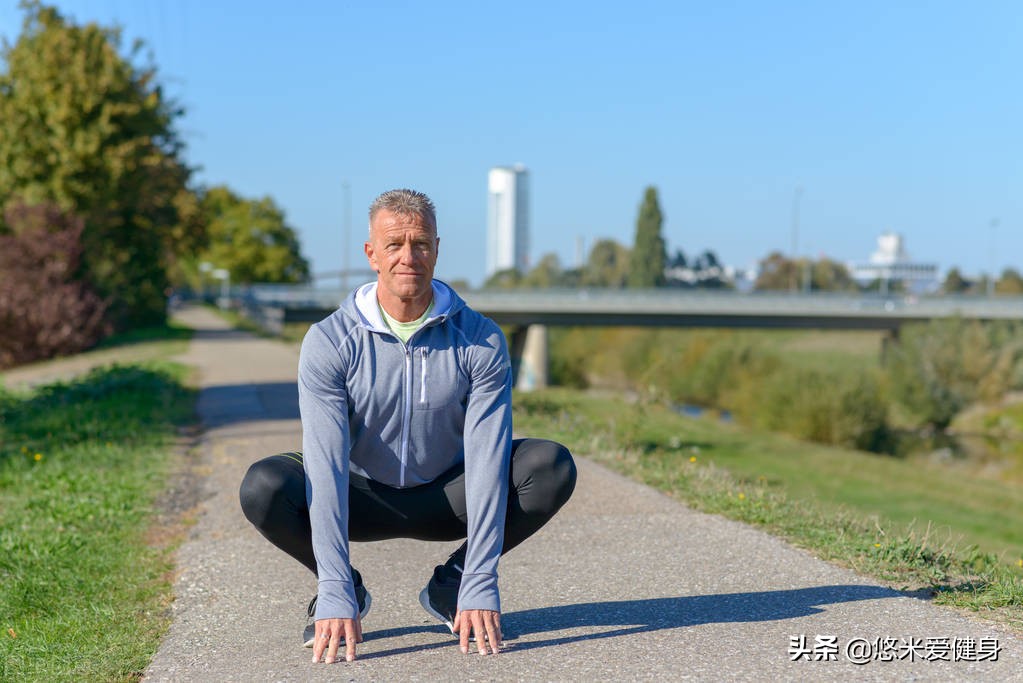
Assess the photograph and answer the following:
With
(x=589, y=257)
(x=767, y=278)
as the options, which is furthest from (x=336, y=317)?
(x=589, y=257)

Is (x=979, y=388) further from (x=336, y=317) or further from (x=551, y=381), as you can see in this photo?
(x=336, y=317)

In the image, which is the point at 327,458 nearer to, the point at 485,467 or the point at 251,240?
the point at 485,467

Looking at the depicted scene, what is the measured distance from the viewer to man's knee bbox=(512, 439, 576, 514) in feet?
13.7

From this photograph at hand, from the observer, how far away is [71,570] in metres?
5.93

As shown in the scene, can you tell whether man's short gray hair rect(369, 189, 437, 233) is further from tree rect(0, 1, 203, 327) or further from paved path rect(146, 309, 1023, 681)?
tree rect(0, 1, 203, 327)

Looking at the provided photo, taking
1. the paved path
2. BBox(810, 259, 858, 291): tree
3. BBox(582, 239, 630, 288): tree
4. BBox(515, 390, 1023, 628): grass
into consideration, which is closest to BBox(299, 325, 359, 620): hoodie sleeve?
the paved path

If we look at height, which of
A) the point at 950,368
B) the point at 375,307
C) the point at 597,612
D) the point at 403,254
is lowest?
the point at 950,368

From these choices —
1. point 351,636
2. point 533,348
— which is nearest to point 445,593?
point 351,636

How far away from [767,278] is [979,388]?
274ft

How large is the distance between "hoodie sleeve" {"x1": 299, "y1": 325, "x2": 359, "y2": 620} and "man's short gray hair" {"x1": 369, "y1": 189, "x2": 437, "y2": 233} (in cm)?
52

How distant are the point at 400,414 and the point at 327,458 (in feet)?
1.02

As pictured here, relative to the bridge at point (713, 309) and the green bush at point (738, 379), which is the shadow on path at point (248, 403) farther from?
the bridge at point (713, 309)

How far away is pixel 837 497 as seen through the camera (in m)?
17.0

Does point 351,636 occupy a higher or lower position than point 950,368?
higher
